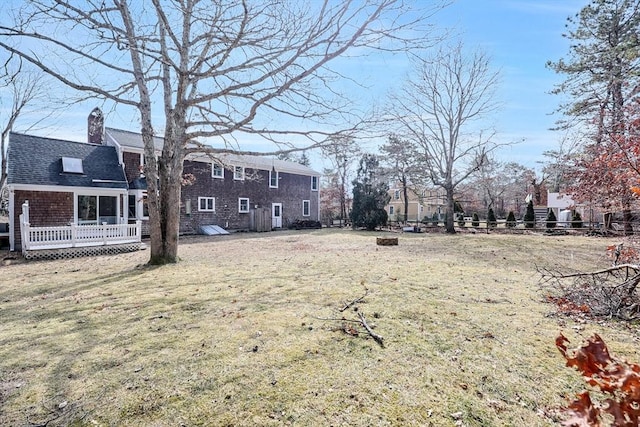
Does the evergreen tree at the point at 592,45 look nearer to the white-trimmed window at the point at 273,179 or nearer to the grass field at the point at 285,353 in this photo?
the grass field at the point at 285,353

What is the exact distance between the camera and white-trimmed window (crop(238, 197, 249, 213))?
2291cm

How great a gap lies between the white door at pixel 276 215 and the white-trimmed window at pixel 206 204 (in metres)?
5.01

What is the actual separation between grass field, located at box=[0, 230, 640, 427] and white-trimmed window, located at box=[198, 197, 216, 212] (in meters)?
13.7

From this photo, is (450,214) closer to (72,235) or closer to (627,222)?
(627,222)

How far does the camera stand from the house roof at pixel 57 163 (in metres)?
13.5

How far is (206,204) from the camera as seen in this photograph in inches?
821

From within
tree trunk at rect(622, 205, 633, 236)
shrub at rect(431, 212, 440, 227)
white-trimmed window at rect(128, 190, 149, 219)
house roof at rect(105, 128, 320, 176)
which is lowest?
shrub at rect(431, 212, 440, 227)

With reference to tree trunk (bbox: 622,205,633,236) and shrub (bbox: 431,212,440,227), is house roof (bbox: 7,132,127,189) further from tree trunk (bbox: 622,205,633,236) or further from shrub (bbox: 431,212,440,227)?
shrub (bbox: 431,212,440,227)

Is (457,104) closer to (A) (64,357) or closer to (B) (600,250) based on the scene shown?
(B) (600,250)

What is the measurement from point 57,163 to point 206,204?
25.8 ft

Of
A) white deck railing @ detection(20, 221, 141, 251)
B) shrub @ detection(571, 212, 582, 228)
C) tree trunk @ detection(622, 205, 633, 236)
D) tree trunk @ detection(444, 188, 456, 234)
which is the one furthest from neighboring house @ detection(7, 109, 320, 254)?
shrub @ detection(571, 212, 582, 228)

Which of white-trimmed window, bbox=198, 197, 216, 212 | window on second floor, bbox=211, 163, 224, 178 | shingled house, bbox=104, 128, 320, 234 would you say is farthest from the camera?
window on second floor, bbox=211, 163, 224, 178

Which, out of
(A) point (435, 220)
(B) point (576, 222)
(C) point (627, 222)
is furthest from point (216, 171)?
(B) point (576, 222)

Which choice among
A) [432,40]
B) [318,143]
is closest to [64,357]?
[318,143]
